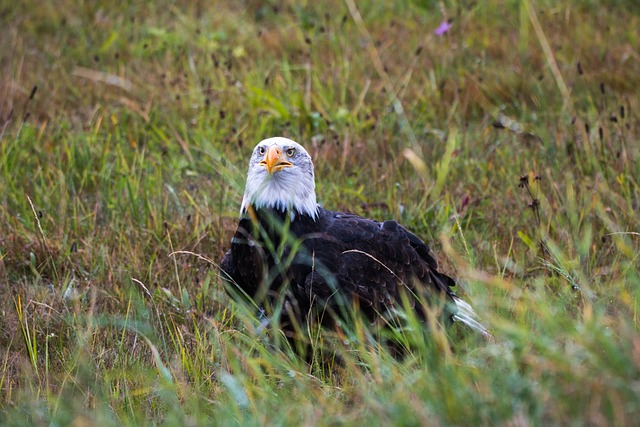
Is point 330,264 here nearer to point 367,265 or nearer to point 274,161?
point 367,265

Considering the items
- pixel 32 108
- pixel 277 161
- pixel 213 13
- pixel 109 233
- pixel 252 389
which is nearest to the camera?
pixel 252 389

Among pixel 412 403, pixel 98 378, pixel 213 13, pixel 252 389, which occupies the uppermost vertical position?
pixel 213 13

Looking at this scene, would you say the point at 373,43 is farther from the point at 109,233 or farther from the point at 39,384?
the point at 39,384

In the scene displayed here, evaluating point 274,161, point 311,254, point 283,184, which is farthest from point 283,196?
point 311,254

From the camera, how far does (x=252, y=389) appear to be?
9.56 ft

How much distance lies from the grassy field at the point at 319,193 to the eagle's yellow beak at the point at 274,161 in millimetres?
296

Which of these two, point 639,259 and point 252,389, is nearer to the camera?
point 252,389

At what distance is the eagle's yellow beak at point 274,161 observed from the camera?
3.97m

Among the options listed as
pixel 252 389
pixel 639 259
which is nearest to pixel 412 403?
pixel 252 389

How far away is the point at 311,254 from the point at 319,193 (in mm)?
1290

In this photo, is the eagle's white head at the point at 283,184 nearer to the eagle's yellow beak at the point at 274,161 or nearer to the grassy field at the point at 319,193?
the eagle's yellow beak at the point at 274,161

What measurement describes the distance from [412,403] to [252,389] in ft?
2.40

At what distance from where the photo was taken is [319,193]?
5184 mm

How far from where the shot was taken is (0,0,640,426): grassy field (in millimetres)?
2578
